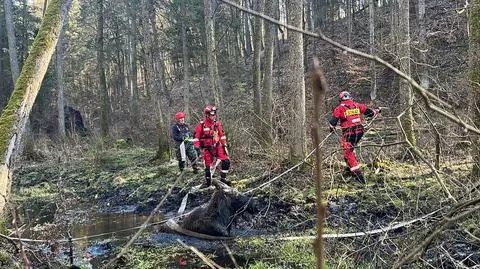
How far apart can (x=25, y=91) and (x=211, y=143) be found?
530cm

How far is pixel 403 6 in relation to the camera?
11742 millimetres

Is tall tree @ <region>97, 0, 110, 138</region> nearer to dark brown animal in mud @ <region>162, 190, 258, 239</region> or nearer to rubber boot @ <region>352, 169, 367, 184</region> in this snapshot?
dark brown animal in mud @ <region>162, 190, 258, 239</region>

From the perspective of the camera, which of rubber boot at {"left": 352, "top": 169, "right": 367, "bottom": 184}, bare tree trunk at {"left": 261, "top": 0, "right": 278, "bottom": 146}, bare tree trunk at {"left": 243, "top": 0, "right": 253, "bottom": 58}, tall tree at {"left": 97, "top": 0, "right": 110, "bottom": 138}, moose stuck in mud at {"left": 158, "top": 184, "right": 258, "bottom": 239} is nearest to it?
moose stuck in mud at {"left": 158, "top": 184, "right": 258, "bottom": 239}

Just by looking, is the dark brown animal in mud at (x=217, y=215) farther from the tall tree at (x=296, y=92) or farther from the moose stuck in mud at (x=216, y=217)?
the tall tree at (x=296, y=92)

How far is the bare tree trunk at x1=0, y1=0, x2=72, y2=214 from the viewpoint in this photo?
5750 millimetres

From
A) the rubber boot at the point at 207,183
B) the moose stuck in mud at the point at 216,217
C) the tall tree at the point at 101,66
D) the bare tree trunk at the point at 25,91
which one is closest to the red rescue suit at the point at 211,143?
the rubber boot at the point at 207,183

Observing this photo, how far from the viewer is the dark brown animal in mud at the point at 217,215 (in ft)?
27.5

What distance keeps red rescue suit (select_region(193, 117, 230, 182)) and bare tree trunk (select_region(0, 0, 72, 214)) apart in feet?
16.4

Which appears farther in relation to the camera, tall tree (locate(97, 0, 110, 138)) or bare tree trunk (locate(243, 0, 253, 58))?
bare tree trunk (locate(243, 0, 253, 58))

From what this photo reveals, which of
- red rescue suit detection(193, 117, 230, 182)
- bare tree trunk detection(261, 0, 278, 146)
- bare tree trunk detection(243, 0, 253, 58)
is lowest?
red rescue suit detection(193, 117, 230, 182)

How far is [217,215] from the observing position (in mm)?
8570

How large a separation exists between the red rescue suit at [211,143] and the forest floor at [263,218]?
0.59 m

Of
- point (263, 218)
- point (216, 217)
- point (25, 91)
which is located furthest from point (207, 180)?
point (25, 91)

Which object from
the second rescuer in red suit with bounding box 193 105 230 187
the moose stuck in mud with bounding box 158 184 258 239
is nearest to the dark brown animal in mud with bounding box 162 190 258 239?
the moose stuck in mud with bounding box 158 184 258 239
